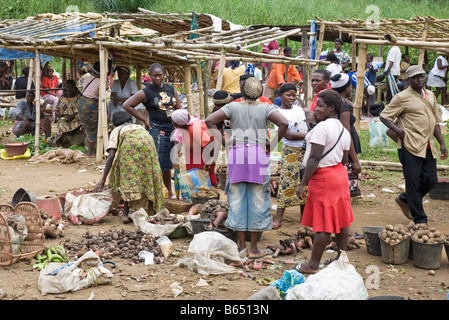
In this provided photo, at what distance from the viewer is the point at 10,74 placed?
744 inches

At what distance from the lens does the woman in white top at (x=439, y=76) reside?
1659cm

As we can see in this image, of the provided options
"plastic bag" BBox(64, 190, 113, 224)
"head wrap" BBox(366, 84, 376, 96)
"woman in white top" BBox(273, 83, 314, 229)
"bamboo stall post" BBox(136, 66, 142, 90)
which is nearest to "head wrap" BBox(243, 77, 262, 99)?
"woman in white top" BBox(273, 83, 314, 229)

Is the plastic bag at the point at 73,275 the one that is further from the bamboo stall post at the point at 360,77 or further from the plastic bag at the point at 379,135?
the plastic bag at the point at 379,135

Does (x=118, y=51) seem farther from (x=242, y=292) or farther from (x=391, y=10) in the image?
(x=391, y=10)

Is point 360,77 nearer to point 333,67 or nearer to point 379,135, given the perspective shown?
point 379,135

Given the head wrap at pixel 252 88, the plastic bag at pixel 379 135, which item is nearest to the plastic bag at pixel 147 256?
the head wrap at pixel 252 88

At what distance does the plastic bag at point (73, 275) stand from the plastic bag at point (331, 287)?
169cm

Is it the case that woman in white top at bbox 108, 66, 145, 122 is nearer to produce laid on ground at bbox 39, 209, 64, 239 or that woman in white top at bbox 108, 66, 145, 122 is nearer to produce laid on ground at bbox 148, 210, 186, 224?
produce laid on ground at bbox 39, 209, 64, 239

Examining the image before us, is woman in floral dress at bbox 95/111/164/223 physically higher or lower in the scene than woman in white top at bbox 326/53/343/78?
lower

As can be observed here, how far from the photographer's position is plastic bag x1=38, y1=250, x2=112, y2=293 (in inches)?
177

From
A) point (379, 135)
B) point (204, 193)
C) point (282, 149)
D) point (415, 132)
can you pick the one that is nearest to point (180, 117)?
point (204, 193)

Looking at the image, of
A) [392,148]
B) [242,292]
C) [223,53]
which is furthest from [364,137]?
[242,292]

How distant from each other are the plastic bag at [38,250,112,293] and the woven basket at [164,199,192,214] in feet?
7.05

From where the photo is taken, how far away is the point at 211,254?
5.12 metres
